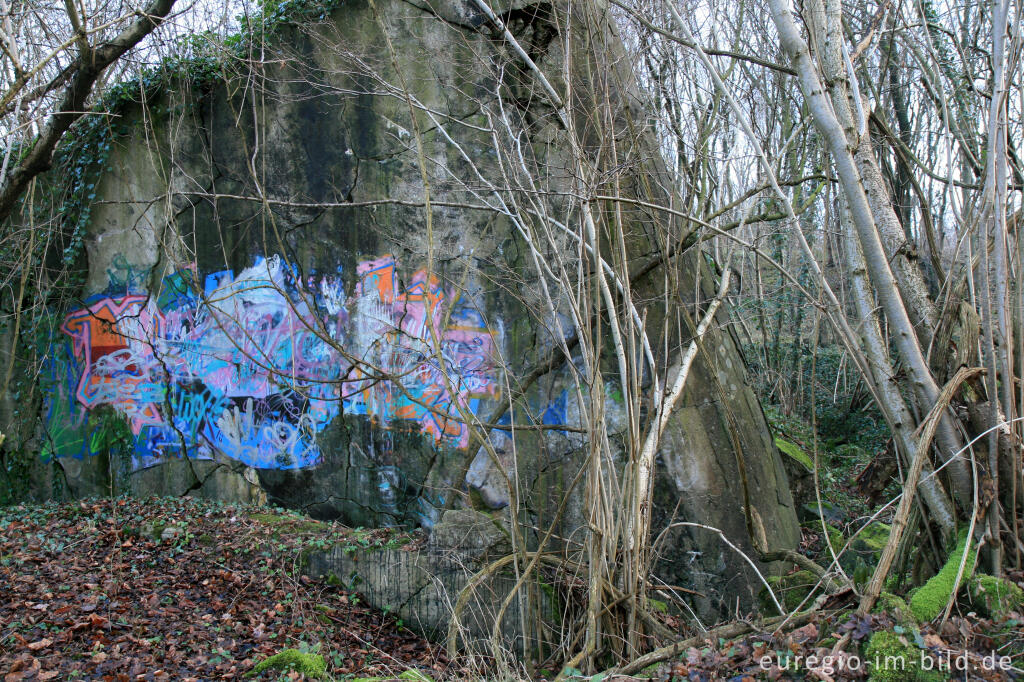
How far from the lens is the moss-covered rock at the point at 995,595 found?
8.14 ft

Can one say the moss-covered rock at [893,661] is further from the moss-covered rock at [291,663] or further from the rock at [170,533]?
the rock at [170,533]

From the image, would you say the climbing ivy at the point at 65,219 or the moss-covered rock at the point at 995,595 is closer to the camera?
the moss-covered rock at the point at 995,595

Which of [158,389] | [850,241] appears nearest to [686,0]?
[850,241]

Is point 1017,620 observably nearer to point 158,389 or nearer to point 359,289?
point 359,289

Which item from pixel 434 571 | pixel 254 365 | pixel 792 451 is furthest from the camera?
pixel 792 451

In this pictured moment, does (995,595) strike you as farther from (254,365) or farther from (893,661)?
(254,365)

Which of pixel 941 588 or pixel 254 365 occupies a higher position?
pixel 254 365

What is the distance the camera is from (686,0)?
6188mm

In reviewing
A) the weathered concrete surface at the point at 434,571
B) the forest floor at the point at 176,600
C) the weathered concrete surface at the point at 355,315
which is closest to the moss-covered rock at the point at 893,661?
the forest floor at the point at 176,600

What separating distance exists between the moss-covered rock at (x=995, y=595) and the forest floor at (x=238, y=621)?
0.03 metres

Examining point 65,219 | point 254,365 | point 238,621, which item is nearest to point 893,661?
point 238,621

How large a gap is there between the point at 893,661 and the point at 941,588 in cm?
47

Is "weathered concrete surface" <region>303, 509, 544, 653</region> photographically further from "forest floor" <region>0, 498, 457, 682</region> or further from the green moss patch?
the green moss patch

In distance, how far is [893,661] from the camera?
2324 mm
